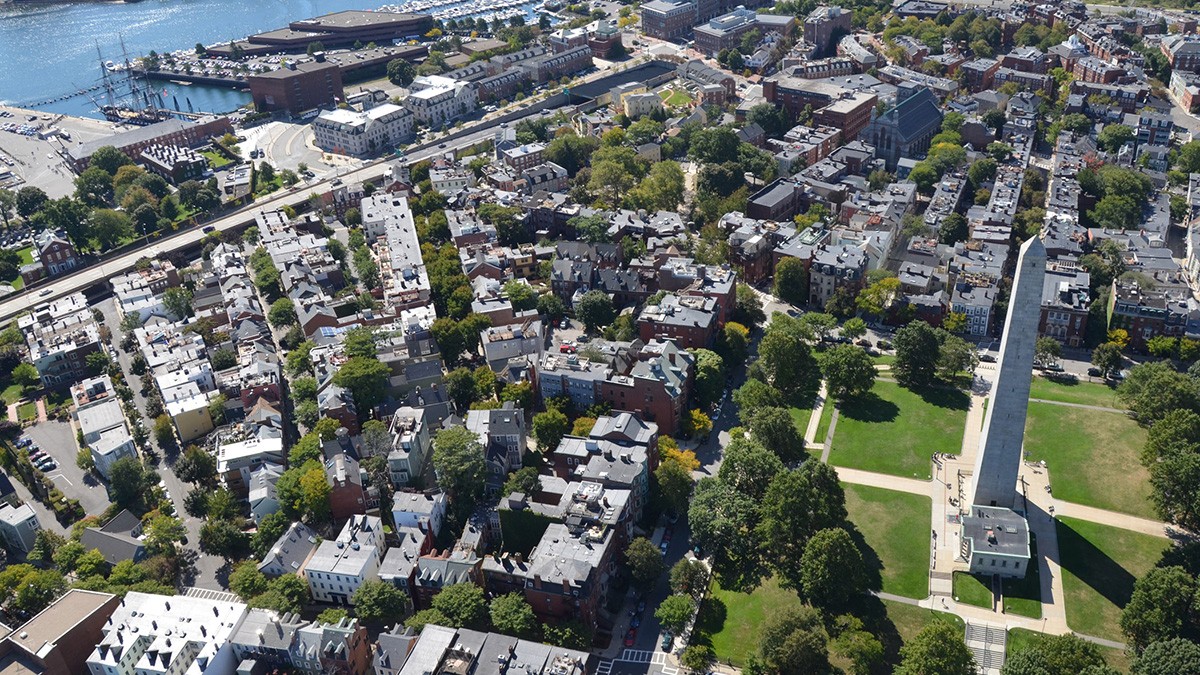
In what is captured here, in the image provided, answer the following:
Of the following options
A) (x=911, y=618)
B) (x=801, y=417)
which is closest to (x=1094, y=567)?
(x=911, y=618)

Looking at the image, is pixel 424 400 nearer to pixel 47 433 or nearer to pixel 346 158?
pixel 47 433

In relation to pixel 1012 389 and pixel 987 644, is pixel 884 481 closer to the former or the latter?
pixel 1012 389

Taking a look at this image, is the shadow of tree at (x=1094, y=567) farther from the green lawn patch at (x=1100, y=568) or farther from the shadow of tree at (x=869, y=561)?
the shadow of tree at (x=869, y=561)

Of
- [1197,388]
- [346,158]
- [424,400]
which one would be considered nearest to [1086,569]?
[1197,388]

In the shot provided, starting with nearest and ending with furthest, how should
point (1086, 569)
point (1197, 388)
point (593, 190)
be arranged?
point (1086, 569) < point (1197, 388) < point (593, 190)

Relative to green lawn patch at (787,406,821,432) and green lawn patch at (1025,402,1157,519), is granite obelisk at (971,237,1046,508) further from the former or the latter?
green lawn patch at (787,406,821,432)

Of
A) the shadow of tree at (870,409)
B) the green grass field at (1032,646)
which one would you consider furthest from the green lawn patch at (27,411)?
the green grass field at (1032,646)
